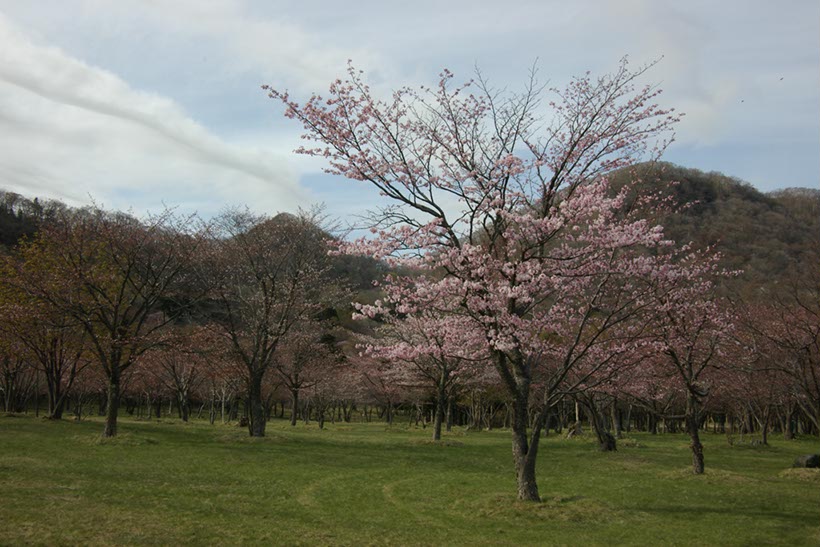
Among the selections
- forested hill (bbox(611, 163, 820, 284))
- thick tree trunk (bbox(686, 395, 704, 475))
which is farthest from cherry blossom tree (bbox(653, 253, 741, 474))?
forested hill (bbox(611, 163, 820, 284))

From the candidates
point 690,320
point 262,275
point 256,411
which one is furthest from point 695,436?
point 262,275

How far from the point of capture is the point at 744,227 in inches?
1809

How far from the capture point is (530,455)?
40.9 feet

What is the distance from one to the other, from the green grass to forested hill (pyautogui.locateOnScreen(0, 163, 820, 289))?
738 cm

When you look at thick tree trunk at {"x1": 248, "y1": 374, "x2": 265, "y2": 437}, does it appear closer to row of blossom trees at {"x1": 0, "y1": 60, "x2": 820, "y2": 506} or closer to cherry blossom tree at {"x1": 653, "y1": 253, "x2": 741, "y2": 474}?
row of blossom trees at {"x1": 0, "y1": 60, "x2": 820, "y2": 506}

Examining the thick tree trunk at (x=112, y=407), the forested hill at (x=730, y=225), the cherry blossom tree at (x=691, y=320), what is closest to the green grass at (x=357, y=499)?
the thick tree trunk at (x=112, y=407)

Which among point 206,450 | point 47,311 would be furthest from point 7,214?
point 206,450

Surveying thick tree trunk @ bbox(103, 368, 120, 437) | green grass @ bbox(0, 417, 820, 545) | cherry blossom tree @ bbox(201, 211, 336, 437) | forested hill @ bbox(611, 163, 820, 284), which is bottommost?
green grass @ bbox(0, 417, 820, 545)

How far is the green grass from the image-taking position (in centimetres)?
945

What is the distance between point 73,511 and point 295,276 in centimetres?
1826

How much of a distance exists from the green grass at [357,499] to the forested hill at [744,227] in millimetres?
7676

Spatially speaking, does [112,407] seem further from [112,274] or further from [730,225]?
[730,225]

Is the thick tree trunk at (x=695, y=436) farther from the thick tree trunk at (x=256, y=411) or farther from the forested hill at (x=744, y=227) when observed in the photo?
the thick tree trunk at (x=256, y=411)

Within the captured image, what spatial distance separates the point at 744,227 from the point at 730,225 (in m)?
2.08
